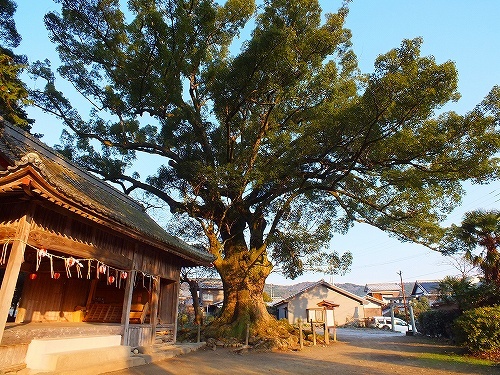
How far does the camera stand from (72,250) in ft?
25.9

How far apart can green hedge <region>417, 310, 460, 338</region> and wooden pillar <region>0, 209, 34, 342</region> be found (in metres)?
21.9

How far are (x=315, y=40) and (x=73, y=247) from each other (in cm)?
1102

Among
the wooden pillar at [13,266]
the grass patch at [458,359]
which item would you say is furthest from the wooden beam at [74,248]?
the grass patch at [458,359]

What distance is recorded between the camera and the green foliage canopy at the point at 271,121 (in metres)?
12.2

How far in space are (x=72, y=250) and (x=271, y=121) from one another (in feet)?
32.7

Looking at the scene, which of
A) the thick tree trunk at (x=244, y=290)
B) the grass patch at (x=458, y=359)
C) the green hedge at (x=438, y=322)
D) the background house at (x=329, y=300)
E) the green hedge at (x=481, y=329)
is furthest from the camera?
the background house at (x=329, y=300)

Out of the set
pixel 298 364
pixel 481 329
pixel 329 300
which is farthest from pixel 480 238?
pixel 329 300

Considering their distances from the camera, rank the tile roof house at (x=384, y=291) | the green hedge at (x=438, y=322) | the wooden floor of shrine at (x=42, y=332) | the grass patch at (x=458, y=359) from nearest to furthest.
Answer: the wooden floor of shrine at (x=42, y=332) → the grass patch at (x=458, y=359) → the green hedge at (x=438, y=322) → the tile roof house at (x=384, y=291)

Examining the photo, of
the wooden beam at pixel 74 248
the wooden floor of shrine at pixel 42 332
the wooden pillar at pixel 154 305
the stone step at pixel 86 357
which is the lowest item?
the stone step at pixel 86 357

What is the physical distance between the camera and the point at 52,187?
637cm

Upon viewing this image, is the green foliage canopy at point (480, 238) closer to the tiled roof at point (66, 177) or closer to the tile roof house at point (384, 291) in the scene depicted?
the tiled roof at point (66, 177)

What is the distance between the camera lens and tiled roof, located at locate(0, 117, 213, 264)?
6.38 m

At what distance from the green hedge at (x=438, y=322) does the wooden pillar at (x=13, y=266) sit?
21.9 m

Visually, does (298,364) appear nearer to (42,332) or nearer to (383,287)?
(42,332)
